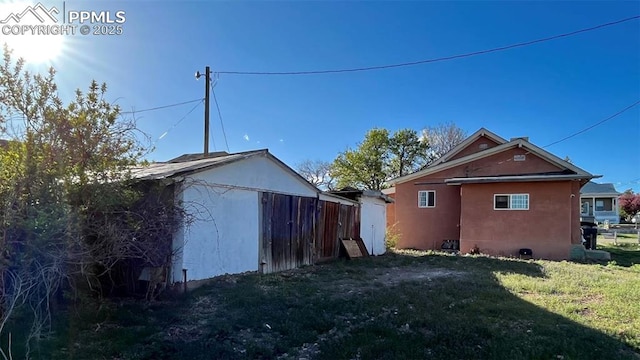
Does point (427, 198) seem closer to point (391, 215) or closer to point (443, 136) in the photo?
point (391, 215)

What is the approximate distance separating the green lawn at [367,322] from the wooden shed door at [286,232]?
781 mm

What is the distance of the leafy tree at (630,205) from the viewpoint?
40.4 m

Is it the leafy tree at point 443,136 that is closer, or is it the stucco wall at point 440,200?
the stucco wall at point 440,200

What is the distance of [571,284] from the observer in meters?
8.30

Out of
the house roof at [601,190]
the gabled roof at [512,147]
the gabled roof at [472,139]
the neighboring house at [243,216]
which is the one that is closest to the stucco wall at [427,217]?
the gabled roof at [512,147]

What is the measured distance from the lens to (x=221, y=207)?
758 cm

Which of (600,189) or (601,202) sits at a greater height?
(600,189)

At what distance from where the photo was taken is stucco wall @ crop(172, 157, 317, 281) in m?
6.79

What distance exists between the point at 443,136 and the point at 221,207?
1118 inches

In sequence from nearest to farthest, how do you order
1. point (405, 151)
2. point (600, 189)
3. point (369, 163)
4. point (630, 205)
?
1. point (369, 163)
2. point (405, 151)
3. point (600, 189)
4. point (630, 205)

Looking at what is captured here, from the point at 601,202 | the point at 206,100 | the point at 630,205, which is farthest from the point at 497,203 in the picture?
the point at 630,205

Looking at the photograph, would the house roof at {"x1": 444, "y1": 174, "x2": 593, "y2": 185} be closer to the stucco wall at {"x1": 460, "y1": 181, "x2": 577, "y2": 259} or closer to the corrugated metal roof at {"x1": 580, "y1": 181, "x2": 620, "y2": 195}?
the stucco wall at {"x1": 460, "y1": 181, "x2": 577, "y2": 259}

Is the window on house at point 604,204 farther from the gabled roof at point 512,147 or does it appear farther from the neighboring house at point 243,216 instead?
the neighboring house at point 243,216

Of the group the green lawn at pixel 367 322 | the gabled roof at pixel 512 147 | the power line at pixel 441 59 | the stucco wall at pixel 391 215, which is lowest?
the green lawn at pixel 367 322
